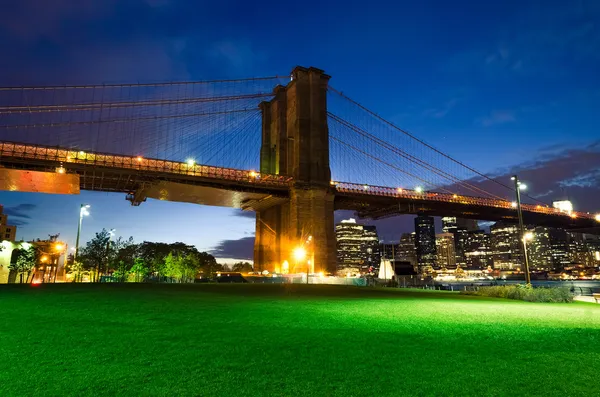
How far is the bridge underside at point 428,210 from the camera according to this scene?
69.1 metres

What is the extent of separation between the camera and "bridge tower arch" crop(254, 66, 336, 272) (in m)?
55.2

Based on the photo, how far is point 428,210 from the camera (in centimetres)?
7731

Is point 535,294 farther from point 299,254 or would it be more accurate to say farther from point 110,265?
point 110,265

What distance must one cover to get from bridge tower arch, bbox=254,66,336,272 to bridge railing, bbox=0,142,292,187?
3.92m

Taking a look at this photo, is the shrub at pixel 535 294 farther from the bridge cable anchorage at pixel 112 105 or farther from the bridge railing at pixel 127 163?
the bridge cable anchorage at pixel 112 105

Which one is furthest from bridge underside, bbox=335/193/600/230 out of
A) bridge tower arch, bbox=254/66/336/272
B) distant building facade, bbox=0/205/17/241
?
distant building facade, bbox=0/205/17/241

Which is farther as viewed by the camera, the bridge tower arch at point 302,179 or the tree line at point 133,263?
the bridge tower arch at point 302,179

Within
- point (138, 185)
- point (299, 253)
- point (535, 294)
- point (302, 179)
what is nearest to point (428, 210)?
point (302, 179)

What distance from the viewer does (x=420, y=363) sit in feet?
20.7

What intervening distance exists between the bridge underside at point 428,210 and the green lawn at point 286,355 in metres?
53.3

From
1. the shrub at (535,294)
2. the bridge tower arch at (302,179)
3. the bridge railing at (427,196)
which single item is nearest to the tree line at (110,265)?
the bridge tower arch at (302,179)

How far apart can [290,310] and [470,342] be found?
629 cm

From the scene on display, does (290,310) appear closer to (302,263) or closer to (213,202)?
(302,263)

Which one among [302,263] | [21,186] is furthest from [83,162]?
[302,263]
